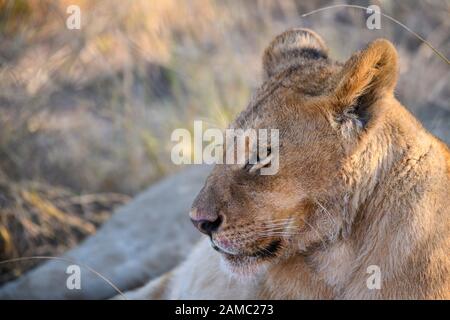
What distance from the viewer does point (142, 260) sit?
5.00m

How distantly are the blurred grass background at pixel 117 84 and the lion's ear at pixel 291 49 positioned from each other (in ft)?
6.87

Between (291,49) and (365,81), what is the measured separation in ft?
2.21

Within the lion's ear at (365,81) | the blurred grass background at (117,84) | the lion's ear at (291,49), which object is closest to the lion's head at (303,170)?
the lion's ear at (365,81)

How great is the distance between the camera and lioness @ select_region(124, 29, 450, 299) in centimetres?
300

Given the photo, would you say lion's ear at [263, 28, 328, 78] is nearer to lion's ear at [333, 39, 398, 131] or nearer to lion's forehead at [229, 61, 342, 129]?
lion's forehead at [229, 61, 342, 129]

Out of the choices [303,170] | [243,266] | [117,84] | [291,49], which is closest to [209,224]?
[243,266]

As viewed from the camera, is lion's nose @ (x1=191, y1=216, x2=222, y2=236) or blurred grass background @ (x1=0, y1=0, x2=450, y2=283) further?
blurred grass background @ (x1=0, y1=0, x2=450, y2=283)

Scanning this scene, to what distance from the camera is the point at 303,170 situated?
3008mm

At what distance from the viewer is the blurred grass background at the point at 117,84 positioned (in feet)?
20.5

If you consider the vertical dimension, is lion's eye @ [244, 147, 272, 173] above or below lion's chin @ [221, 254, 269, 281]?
above

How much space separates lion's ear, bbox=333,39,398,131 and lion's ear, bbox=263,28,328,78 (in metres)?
0.54

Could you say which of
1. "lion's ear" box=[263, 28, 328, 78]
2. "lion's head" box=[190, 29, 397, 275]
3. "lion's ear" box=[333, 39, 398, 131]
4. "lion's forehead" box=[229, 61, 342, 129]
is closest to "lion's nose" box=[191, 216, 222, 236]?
"lion's head" box=[190, 29, 397, 275]
